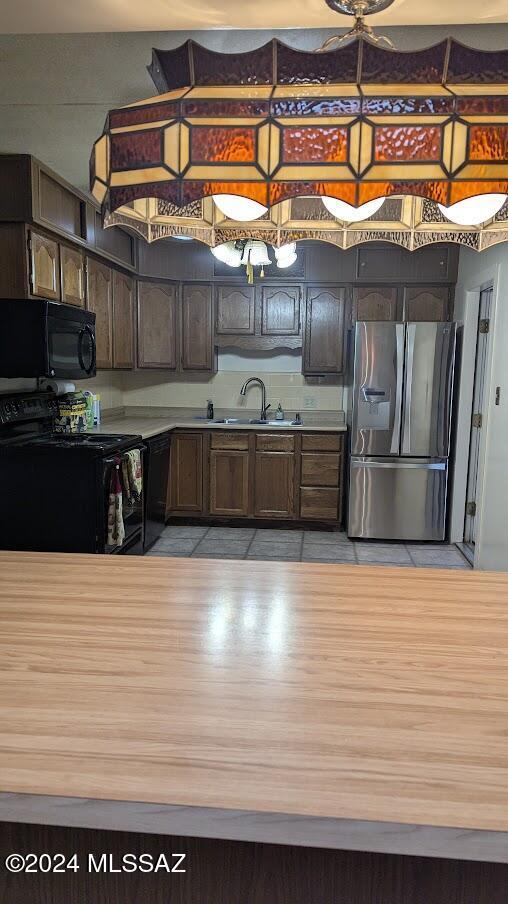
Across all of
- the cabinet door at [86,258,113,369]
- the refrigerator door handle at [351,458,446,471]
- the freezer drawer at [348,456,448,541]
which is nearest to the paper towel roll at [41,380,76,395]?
the cabinet door at [86,258,113,369]

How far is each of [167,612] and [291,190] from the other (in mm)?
889

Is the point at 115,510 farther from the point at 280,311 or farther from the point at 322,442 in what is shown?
the point at 280,311

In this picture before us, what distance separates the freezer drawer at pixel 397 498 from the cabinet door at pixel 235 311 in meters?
1.47

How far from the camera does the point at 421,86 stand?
112 cm

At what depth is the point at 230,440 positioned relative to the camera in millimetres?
4992

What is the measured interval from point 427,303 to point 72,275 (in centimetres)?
281

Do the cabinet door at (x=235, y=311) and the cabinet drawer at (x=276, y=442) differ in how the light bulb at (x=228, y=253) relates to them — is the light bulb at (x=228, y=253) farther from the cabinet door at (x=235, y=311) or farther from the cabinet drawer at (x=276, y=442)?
the cabinet drawer at (x=276, y=442)

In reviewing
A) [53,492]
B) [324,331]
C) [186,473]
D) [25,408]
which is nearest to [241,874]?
[53,492]

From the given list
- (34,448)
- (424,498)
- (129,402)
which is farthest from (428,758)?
(129,402)

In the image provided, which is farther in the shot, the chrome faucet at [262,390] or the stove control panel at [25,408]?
the chrome faucet at [262,390]

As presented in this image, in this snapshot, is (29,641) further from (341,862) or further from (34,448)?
(34,448)

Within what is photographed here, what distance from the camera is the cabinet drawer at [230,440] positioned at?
4977 mm

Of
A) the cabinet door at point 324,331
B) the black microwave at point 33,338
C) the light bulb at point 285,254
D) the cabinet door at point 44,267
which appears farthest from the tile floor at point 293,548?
the light bulb at point 285,254

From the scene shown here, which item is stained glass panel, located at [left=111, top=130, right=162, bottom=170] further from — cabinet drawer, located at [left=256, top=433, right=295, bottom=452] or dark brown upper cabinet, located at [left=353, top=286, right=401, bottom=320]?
dark brown upper cabinet, located at [left=353, top=286, right=401, bottom=320]
